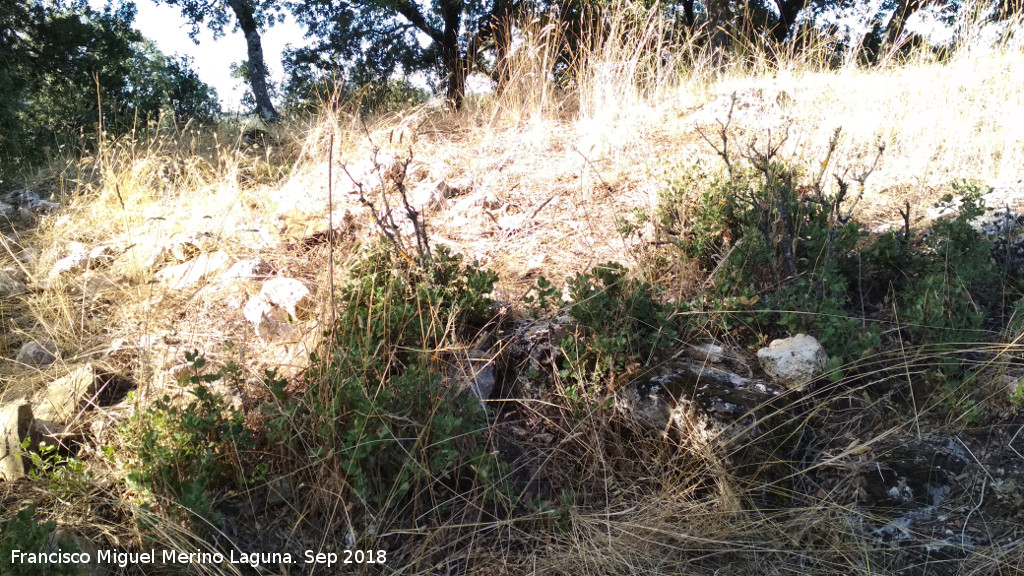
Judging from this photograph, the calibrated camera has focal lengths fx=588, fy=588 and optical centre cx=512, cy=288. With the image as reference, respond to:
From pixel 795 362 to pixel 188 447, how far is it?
2.07 metres

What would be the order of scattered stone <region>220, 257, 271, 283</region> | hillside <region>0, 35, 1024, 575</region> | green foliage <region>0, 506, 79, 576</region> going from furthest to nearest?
scattered stone <region>220, 257, 271, 283</region>
hillside <region>0, 35, 1024, 575</region>
green foliage <region>0, 506, 79, 576</region>

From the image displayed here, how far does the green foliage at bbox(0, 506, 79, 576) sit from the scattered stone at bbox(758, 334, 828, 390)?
221cm

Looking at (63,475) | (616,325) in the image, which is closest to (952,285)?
(616,325)

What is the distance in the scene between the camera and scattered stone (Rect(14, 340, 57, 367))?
2660 mm

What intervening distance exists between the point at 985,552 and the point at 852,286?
1268mm

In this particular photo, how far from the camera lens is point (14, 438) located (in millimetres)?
2055

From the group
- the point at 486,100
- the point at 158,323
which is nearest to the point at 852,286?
the point at 158,323

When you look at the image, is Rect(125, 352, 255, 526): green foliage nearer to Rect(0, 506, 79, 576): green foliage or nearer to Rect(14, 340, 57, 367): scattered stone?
Rect(0, 506, 79, 576): green foliage

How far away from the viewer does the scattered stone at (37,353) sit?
2.66 m

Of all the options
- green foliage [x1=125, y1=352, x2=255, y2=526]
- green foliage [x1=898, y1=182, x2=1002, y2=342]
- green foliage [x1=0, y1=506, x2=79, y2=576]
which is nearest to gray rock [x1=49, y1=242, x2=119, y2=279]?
green foliage [x1=125, y1=352, x2=255, y2=526]

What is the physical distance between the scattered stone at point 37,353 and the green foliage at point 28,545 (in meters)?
1.30

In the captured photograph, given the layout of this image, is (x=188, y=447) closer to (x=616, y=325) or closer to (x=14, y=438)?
(x=14, y=438)

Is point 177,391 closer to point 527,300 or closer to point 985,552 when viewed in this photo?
point 527,300

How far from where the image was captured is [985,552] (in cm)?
169
